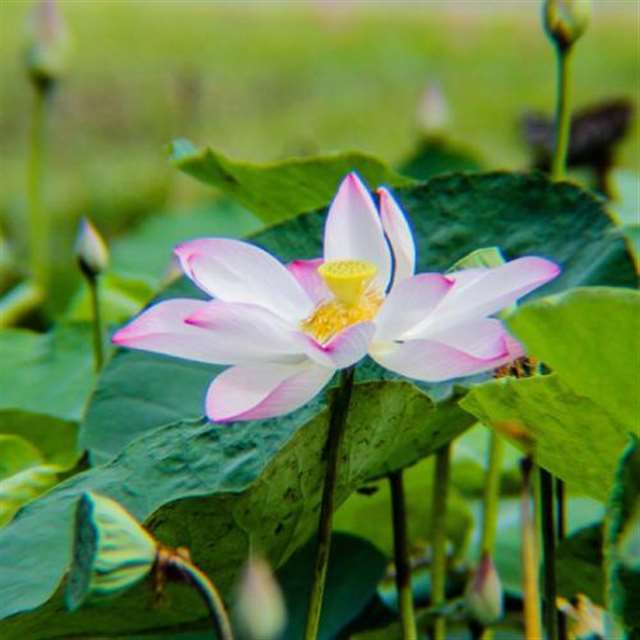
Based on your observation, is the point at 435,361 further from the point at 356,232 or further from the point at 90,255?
the point at 90,255

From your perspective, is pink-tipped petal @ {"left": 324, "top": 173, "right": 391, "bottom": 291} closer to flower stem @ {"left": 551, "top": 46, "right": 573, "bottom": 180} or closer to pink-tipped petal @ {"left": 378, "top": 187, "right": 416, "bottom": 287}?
pink-tipped petal @ {"left": 378, "top": 187, "right": 416, "bottom": 287}

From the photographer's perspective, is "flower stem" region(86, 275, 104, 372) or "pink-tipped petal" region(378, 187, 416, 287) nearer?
"pink-tipped petal" region(378, 187, 416, 287)

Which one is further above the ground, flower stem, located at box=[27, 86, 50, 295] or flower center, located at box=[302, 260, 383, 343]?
flower stem, located at box=[27, 86, 50, 295]

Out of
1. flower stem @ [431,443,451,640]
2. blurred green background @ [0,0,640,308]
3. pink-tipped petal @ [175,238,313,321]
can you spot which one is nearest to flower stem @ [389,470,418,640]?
flower stem @ [431,443,451,640]

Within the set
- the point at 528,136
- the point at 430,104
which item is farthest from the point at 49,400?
the point at 528,136

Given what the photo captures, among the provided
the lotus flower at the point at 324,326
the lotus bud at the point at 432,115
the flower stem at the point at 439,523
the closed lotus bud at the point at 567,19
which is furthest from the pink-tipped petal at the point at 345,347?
the lotus bud at the point at 432,115

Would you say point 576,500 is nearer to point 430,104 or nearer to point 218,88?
point 430,104
